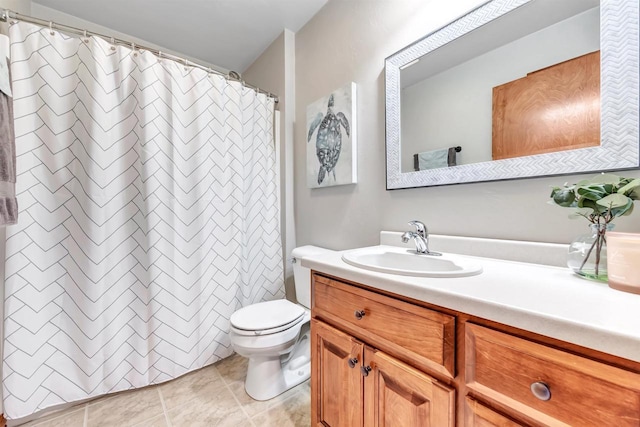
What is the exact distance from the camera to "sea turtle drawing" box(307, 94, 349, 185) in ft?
5.21

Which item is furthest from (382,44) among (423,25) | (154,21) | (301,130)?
(154,21)

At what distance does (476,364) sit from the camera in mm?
560

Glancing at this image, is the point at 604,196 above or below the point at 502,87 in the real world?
below

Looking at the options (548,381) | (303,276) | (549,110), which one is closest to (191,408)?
(303,276)

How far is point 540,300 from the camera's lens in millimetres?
532

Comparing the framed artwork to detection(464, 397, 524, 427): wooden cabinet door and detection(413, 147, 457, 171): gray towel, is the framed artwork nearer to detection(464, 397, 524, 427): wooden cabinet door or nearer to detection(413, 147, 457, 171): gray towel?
detection(413, 147, 457, 171): gray towel

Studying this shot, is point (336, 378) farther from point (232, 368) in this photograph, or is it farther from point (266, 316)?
point (232, 368)

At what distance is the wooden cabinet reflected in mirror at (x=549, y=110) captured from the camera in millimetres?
795

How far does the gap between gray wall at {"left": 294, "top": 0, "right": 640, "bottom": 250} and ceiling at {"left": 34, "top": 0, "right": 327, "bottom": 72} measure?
199mm

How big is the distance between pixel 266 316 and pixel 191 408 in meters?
0.57

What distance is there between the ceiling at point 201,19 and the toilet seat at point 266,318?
2.00 m

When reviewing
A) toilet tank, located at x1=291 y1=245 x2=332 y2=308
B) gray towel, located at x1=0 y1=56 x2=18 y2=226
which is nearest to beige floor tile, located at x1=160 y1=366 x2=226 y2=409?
toilet tank, located at x1=291 y1=245 x2=332 y2=308

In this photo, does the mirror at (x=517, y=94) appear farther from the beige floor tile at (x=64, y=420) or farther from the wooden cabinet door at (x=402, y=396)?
the beige floor tile at (x=64, y=420)

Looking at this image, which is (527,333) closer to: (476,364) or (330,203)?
(476,364)
